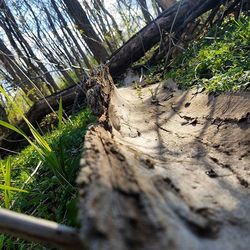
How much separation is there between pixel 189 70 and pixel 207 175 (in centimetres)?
248

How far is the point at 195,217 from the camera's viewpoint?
744 mm

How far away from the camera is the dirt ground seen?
0.62 meters

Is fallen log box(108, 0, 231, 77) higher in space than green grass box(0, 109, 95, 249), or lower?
higher

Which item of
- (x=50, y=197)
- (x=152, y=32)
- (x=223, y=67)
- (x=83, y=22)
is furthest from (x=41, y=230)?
(x=83, y=22)

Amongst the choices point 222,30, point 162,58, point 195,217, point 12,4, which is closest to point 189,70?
point 222,30

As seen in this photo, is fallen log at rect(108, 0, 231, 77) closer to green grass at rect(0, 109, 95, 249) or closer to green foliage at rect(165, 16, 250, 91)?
green foliage at rect(165, 16, 250, 91)

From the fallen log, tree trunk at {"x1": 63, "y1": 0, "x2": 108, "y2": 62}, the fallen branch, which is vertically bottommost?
the fallen branch

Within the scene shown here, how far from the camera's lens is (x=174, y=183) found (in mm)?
953

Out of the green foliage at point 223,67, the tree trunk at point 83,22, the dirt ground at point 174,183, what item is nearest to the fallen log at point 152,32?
the green foliage at point 223,67

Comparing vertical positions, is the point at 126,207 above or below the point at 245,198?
above

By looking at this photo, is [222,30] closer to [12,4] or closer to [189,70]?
[189,70]

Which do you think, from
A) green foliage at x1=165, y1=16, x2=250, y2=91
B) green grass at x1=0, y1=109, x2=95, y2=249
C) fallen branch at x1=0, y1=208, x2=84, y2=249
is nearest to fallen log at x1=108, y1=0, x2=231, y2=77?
green foliage at x1=165, y1=16, x2=250, y2=91

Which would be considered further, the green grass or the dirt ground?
the green grass

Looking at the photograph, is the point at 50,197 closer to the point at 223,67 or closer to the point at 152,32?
the point at 223,67
